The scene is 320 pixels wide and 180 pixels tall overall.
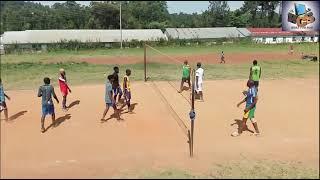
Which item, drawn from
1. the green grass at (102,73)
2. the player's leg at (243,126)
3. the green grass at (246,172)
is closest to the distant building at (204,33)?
the green grass at (102,73)

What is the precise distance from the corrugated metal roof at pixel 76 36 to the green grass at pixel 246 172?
44.6 metres

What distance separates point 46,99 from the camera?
10.9 meters

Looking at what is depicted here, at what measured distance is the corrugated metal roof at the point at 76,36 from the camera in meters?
51.2

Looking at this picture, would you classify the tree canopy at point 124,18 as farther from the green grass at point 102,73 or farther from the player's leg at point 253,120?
the player's leg at point 253,120

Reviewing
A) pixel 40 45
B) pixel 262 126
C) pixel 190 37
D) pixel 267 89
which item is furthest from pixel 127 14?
pixel 262 126

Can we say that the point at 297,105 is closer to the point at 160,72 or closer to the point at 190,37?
the point at 160,72

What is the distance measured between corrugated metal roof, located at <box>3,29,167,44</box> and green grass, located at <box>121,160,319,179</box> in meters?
44.6

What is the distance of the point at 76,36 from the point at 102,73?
31.6 metres

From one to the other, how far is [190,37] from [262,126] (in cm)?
4563

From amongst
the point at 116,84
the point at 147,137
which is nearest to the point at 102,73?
the point at 116,84

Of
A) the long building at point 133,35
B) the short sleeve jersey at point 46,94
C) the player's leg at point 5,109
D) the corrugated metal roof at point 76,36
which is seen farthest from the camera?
the long building at point 133,35

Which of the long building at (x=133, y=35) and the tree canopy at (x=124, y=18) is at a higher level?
the tree canopy at (x=124, y=18)

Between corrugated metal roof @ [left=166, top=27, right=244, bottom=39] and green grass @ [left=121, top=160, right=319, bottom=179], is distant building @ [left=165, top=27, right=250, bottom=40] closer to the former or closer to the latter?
corrugated metal roof @ [left=166, top=27, right=244, bottom=39]

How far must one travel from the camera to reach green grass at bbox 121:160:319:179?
7980 millimetres
